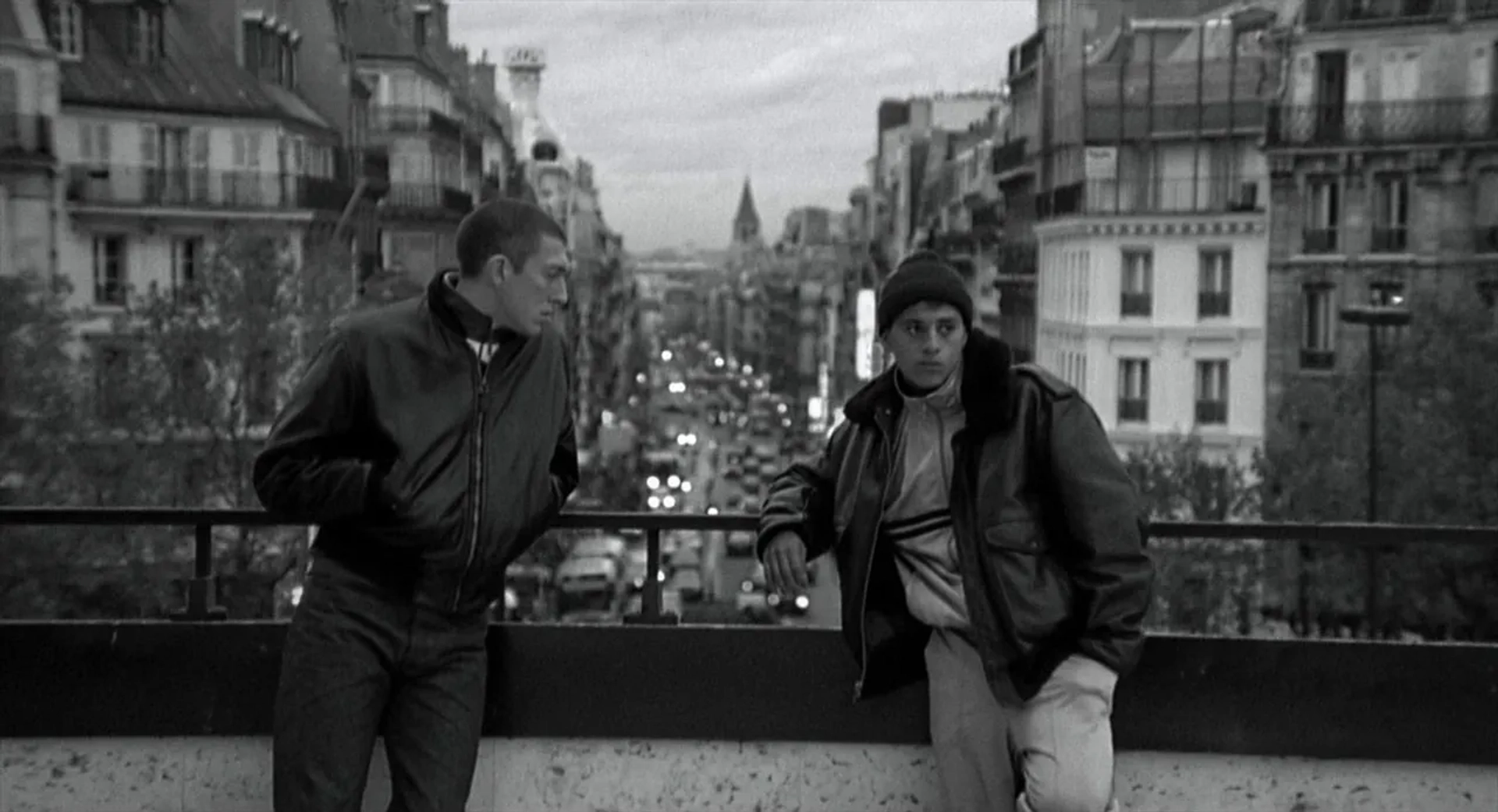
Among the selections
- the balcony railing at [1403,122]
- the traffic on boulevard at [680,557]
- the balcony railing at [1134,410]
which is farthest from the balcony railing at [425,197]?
the balcony railing at [1403,122]

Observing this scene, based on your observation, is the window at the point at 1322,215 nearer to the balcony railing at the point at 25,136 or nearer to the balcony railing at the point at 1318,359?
the balcony railing at the point at 1318,359

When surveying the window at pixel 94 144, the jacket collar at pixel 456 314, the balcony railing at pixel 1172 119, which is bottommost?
the jacket collar at pixel 456 314

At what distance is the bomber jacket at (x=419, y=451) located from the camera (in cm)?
432

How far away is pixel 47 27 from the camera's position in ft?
102

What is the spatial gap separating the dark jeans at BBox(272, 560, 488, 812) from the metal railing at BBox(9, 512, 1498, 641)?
2.54 ft

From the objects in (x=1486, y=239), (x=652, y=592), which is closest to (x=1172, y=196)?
(x=1486, y=239)

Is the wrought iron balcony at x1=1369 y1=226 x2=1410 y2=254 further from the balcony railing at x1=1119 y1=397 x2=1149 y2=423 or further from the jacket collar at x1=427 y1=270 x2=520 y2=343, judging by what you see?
the jacket collar at x1=427 y1=270 x2=520 y2=343

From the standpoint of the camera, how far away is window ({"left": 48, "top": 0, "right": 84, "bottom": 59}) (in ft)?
102

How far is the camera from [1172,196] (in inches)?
1580

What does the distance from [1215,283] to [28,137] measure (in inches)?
829

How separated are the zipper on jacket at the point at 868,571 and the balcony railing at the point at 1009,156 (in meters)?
46.4

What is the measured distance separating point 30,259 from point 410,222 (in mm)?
16723

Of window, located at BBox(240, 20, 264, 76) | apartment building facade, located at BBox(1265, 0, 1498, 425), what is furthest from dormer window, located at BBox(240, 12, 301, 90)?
apartment building facade, located at BBox(1265, 0, 1498, 425)

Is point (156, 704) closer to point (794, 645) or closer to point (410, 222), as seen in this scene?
point (794, 645)
